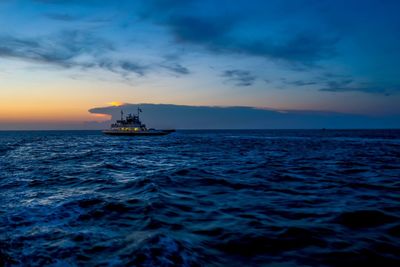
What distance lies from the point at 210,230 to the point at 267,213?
8.25ft

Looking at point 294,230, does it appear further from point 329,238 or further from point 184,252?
point 184,252

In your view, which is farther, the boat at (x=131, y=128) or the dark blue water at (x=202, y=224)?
the boat at (x=131, y=128)

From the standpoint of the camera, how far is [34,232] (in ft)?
24.6

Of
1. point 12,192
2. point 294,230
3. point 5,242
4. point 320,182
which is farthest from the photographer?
point 320,182

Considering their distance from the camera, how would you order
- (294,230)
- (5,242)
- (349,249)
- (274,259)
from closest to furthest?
(274,259), (349,249), (5,242), (294,230)

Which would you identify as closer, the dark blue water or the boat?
the dark blue water

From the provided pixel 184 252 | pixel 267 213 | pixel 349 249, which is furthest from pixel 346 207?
pixel 184 252

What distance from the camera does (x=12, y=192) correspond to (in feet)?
43.1

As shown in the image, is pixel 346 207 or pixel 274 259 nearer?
pixel 274 259

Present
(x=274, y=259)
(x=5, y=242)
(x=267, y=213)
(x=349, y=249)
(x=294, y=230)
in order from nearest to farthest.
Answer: (x=274, y=259) < (x=349, y=249) < (x=5, y=242) < (x=294, y=230) < (x=267, y=213)

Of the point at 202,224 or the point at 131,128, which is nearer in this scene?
the point at 202,224

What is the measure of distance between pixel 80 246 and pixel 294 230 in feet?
17.8

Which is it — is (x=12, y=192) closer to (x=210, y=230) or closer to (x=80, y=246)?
(x=80, y=246)

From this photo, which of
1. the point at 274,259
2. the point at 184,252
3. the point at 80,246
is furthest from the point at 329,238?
the point at 80,246
